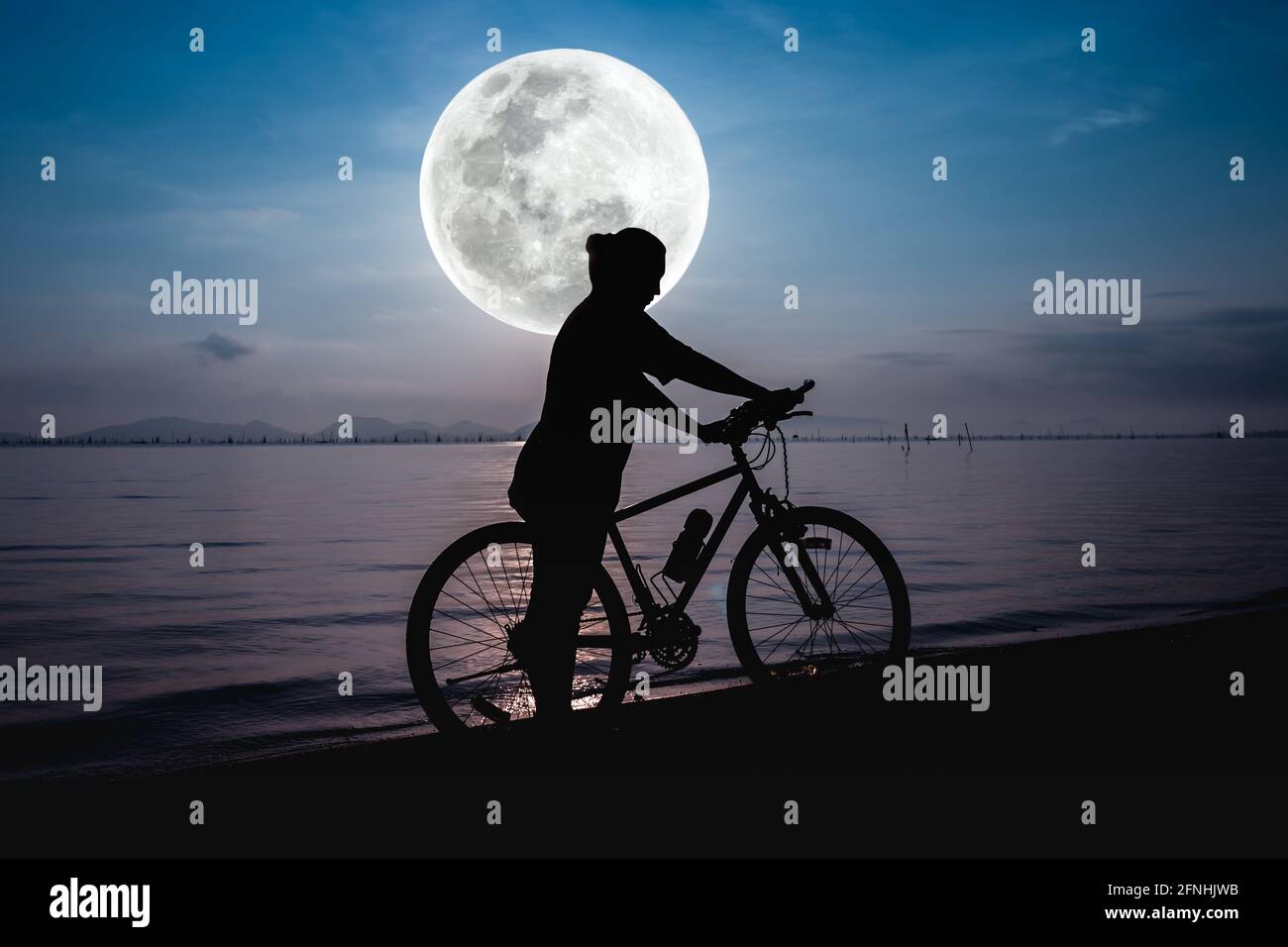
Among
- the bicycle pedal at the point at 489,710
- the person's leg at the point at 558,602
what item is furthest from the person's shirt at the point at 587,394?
the bicycle pedal at the point at 489,710

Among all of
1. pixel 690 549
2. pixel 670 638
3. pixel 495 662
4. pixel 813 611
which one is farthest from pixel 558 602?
pixel 813 611

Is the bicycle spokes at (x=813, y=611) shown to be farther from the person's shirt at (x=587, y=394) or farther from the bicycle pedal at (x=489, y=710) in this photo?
the bicycle pedal at (x=489, y=710)

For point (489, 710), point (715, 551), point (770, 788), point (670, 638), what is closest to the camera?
point (770, 788)

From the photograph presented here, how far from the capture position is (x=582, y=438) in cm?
425

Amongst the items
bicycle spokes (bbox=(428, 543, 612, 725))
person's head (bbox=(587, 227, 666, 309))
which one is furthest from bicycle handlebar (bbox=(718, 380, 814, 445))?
bicycle spokes (bbox=(428, 543, 612, 725))

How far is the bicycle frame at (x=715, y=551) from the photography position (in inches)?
180

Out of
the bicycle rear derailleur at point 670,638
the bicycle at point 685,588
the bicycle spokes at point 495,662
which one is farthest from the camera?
the bicycle rear derailleur at point 670,638

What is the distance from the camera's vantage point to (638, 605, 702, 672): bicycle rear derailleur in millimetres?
4629

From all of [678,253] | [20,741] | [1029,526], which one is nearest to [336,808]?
[20,741]

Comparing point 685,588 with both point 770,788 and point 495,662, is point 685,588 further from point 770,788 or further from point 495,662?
point 770,788

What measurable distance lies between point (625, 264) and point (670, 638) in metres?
1.89

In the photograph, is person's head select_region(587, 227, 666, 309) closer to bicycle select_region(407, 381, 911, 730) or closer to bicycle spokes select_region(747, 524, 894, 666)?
bicycle select_region(407, 381, 911, 730)

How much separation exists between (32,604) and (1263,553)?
18936 millimetres

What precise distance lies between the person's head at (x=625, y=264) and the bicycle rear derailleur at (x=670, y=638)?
1.59m
